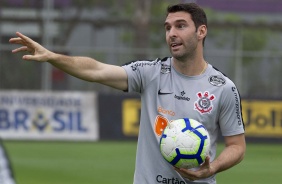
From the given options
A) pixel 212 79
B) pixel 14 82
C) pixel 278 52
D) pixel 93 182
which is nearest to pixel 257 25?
pixel 278 52

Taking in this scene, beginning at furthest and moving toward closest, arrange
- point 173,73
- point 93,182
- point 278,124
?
point 278,124 → point 93,182 → point 173,73

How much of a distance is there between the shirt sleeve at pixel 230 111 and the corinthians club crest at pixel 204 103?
11 centimetres

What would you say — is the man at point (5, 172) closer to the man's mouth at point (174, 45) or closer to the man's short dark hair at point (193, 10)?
the man's mouth at point (174, 45)

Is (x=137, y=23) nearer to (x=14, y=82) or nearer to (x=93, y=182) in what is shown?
(x=14, y=82)

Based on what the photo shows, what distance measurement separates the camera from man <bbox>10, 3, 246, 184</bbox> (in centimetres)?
672

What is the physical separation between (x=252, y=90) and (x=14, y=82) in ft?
22.9

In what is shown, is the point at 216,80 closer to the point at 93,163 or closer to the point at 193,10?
the point at 193,10

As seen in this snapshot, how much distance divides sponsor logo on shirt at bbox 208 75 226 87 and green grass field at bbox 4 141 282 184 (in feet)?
26.2

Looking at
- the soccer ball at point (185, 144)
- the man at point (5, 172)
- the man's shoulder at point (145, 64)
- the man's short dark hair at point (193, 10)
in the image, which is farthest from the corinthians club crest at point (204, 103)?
the man at point (5, 172)

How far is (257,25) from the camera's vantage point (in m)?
28.1

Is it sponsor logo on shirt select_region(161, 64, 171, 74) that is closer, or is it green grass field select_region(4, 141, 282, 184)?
sponsor logo on shirt select_region(161, 64, 171, 74)

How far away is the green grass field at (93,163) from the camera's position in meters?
15.3

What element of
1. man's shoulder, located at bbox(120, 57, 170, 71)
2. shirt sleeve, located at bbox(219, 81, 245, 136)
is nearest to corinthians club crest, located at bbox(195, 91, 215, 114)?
shirt sleeve, located at bbox(219, 81, 245, 136)

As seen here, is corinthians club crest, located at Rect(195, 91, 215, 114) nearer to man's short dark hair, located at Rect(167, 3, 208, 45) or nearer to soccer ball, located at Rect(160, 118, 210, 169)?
soccer ball, located at Rect(160, 118, 210, 169)
